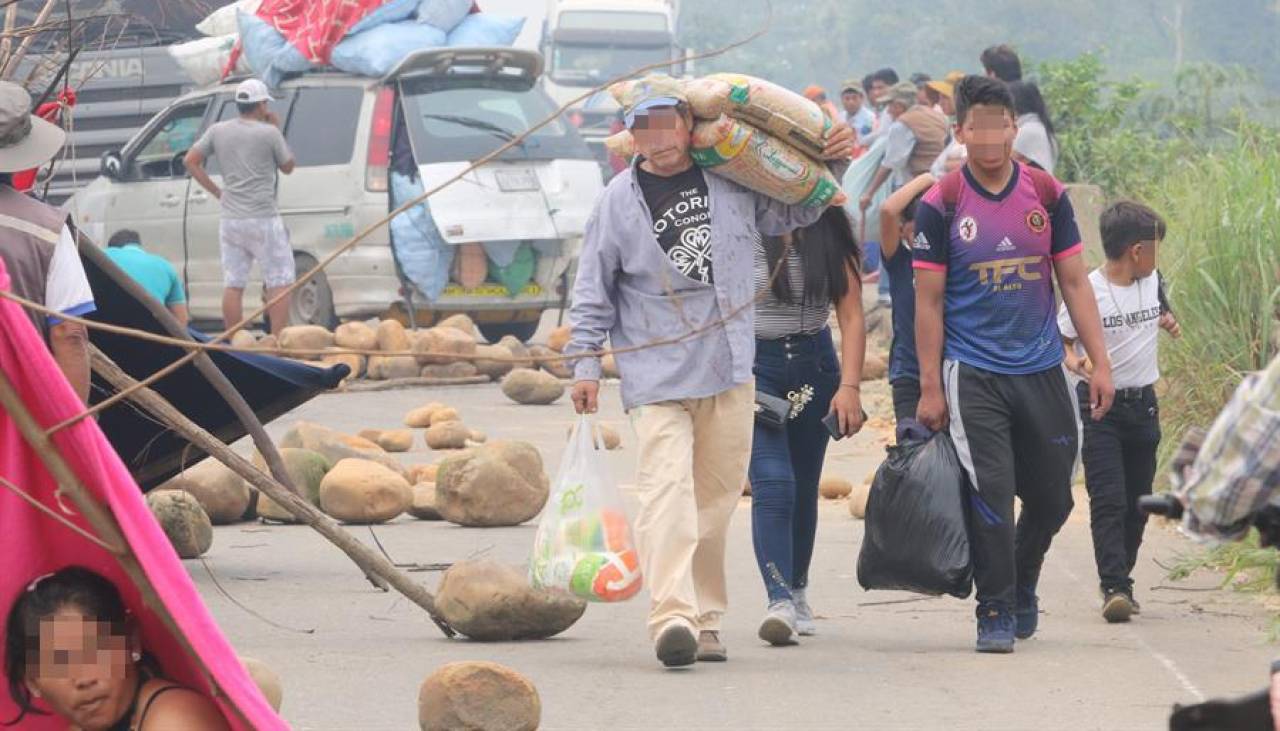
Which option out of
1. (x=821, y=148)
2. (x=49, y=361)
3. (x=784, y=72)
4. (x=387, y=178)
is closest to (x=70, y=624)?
(x=49, y=361)

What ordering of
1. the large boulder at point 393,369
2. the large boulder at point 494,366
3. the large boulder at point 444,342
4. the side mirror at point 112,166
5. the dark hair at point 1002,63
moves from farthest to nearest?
the side mirror at point 112,166 < the large boulder at point 393,369 < the large boulder at point 494,366 < the large boulder at point 444,342 < the dark hair at point 1002,63

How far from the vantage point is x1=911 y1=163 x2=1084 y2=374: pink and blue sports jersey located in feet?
24.1

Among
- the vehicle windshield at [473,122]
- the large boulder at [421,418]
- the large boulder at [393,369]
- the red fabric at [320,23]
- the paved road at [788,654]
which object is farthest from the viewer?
the red fabric at [320,23]

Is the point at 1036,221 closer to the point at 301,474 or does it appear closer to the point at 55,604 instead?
the point at 55,604

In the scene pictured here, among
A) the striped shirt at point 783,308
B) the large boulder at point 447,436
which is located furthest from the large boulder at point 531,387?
the striped shirt at point 783,308

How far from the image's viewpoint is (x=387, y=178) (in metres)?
16.8

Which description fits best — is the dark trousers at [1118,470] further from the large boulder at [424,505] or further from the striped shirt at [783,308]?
the large boulder at [424,505]

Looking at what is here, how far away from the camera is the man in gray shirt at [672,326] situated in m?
7.15

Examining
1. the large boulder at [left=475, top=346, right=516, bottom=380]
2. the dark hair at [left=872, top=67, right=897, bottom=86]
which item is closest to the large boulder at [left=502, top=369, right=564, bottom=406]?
the large boulder at [left=475, top=346, right=516, bottom=380]

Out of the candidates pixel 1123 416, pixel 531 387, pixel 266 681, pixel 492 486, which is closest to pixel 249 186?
pixel 531 387

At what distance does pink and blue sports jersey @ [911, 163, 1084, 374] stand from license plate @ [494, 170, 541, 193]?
380 inches

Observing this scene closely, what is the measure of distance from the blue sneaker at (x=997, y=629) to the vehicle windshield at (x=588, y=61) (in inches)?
1275

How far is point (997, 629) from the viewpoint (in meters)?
7.45

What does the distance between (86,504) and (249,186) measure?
12.5 metres
